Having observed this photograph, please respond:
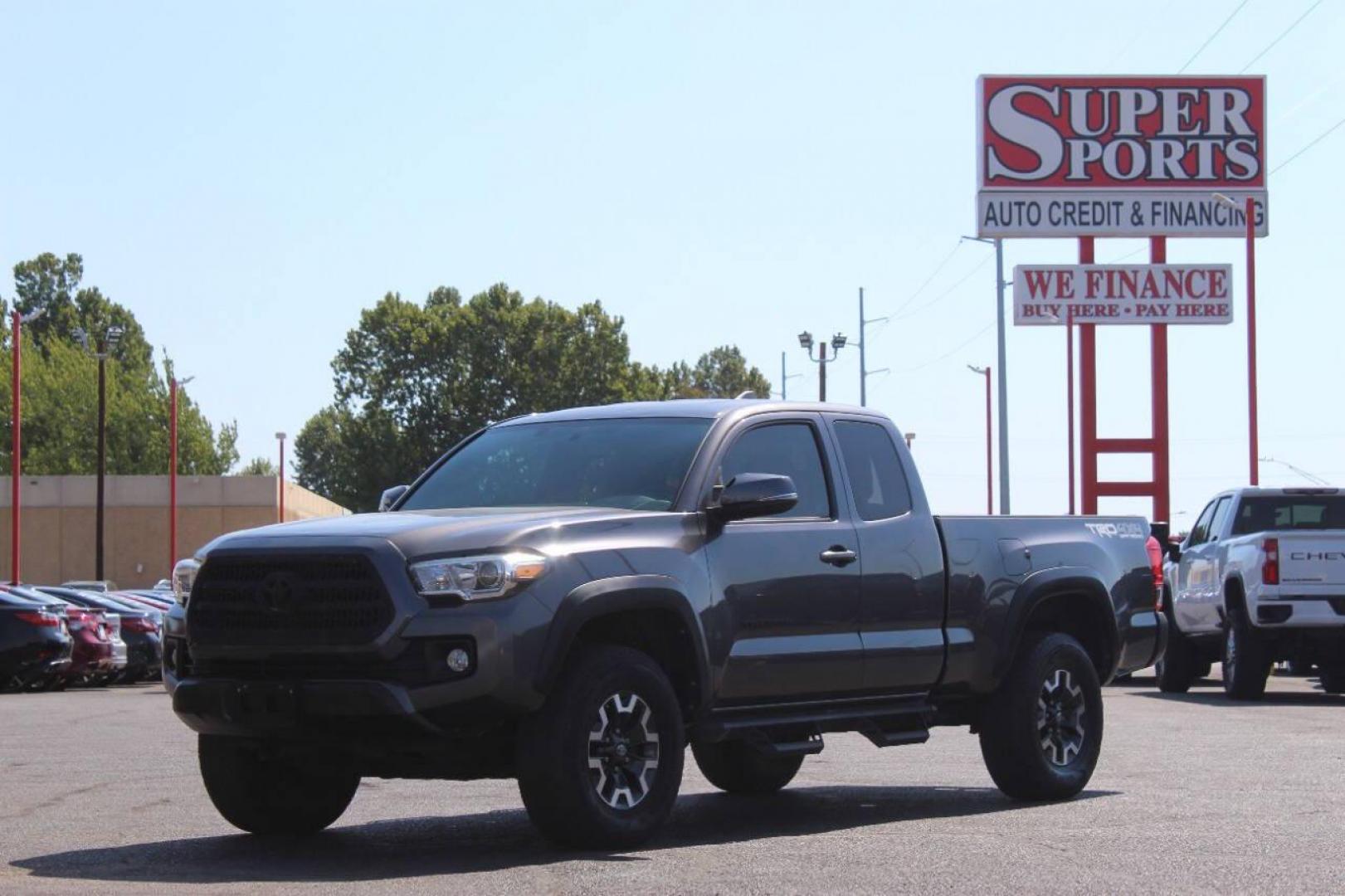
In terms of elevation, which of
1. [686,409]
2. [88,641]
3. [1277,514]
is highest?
[686,409]

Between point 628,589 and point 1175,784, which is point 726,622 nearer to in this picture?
point 628,589

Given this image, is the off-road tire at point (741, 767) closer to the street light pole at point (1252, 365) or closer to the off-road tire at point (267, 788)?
the off-road tire at point (267, 788)

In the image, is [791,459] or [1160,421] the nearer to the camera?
[791,459]

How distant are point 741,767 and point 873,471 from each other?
1.96 meters

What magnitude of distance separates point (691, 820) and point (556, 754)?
80.0 inches

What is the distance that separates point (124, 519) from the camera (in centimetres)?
8281

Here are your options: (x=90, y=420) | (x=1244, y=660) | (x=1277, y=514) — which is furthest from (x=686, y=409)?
(x=90, y=420)

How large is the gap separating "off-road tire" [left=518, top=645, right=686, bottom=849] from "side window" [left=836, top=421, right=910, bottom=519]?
1.93 meters

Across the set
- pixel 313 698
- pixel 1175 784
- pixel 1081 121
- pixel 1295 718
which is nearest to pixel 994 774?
pixel 1175 784

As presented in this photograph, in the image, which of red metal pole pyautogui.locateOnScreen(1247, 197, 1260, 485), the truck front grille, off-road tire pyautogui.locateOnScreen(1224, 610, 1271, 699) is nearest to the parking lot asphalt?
the truck front grille

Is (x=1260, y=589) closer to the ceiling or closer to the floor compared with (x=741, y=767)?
closer to the ceiling

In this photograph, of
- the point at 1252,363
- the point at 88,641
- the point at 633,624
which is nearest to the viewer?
the point at 633,624

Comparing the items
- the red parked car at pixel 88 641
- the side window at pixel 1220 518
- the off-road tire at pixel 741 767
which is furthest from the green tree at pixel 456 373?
the off-road tire at pixel 741 767

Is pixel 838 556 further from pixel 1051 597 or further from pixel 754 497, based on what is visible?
pixel 1051 597
